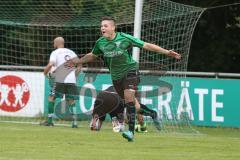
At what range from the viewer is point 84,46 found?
20.1m

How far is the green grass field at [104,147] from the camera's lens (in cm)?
955

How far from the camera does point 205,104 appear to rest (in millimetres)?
18016

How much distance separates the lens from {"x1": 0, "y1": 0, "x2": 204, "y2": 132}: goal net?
16.8 m

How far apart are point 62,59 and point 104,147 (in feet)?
20.2

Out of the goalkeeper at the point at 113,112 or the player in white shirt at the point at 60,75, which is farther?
the player in white shirt at the point at 60,75

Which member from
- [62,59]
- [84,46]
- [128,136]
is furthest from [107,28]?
[84,46]

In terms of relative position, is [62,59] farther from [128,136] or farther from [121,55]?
[128,136]

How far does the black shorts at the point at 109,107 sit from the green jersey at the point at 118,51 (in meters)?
2.72

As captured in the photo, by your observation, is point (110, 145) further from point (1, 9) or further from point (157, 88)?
point (1, 9)

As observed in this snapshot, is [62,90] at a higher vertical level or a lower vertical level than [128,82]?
lower

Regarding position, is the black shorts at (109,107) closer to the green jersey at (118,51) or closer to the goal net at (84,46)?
the goal net at (84,46)

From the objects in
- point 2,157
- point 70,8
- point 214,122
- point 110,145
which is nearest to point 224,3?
point 70,8

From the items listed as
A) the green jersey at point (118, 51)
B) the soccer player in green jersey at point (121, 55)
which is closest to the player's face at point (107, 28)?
the soccer player in green jersey at point (121, 55)

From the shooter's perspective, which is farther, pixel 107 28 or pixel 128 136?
pixel 107 28
